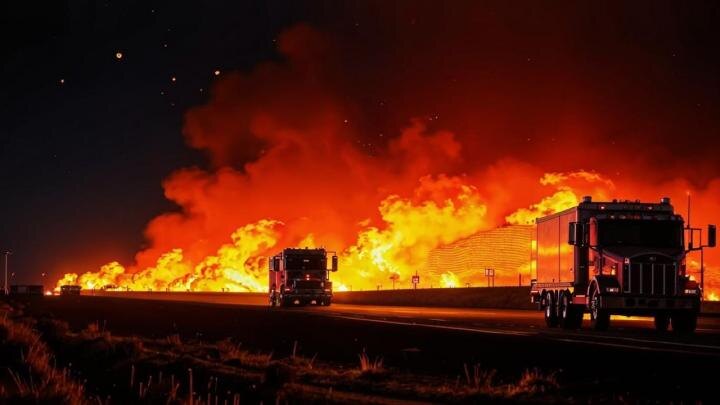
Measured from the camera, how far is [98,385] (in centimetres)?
1930

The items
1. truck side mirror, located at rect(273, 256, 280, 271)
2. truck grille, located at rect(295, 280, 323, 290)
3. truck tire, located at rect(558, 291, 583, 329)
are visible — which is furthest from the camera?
truck side mirror, located at rect(273, 256, 280, 271)

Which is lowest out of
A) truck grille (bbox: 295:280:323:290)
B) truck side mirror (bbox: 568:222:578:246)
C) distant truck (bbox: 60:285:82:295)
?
distant truck (bbox: 60:285:82:295)

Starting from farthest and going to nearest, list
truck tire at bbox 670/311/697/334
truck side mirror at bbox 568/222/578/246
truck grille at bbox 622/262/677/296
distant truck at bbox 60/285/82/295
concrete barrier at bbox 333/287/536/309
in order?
1. distant truck at bbox 60/285/82/295
2. concrete barrier at bbox 333/287/536/309
3. truck tire at bbox 670/311/697/334
4. truck side mirror at bbox 568/222/578/246
5. truck grille at bbox 622/262/677/296

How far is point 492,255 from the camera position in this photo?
100375 mm

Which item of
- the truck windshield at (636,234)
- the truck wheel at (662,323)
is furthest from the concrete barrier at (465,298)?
the truck windshield at (636,234)

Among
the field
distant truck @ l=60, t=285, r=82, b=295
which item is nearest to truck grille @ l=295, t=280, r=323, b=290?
the field

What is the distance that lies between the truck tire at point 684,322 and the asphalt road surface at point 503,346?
51 centimetres

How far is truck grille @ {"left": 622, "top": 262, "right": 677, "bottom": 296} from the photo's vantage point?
1272 inches

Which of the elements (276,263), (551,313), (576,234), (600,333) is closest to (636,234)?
(576,234)

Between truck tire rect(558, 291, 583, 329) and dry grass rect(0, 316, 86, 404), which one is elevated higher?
truck tire rect(558, 291, 583, 329)

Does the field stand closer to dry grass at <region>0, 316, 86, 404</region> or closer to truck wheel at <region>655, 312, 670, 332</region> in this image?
dry grass at <region>0, 316, 86, 404</region>

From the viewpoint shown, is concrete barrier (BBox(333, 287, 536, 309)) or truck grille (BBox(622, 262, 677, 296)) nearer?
truck grille (BBox(622, 262, 677, 296))

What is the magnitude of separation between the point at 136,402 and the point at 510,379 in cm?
653

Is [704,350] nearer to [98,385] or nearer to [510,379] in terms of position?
[510,379]
